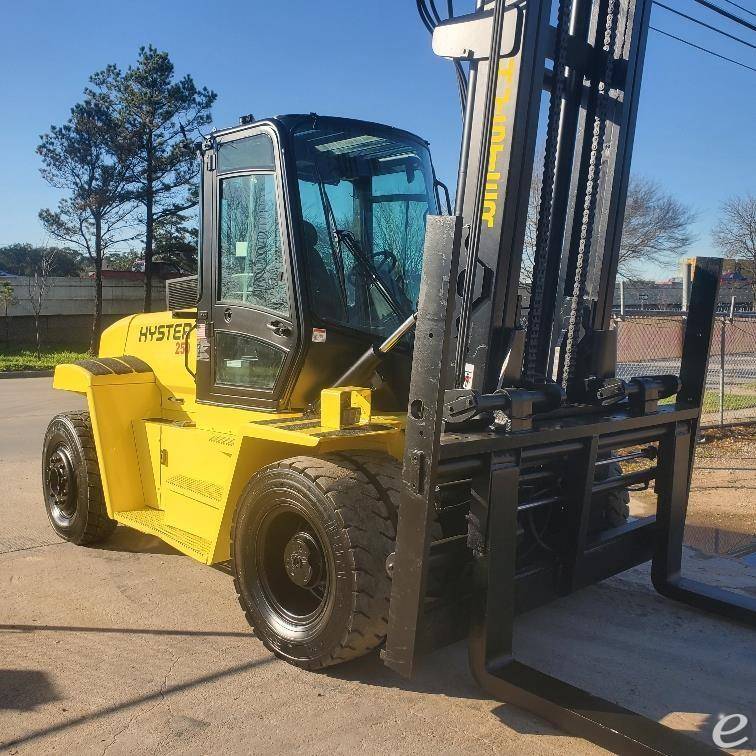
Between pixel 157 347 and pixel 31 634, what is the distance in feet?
7.51

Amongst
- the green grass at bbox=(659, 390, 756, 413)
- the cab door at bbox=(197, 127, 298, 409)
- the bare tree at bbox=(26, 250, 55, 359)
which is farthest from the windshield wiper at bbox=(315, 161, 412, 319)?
the bare tree at bbox=(26, 250, 55, 359)

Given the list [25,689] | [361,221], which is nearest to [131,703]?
[25,689]

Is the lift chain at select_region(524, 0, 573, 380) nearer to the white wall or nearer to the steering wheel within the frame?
the steering wheel

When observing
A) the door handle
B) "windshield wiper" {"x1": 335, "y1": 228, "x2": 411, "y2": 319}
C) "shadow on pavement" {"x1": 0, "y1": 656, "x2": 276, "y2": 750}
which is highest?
"windshield wiper" {"x1": 335, "y1": 228, "x2": 411, "y2": 319}

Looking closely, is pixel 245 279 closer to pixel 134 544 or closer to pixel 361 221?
pixel 361 221

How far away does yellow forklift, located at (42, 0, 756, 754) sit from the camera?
11.5ft

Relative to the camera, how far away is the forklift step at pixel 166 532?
4.70 meters

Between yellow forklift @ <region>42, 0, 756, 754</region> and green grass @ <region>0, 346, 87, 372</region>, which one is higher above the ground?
yellow forklift @ <region>42, 0, 756, 754</region>

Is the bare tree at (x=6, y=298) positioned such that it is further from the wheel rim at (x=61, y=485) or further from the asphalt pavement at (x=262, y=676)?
the asphalt pavement at (x=262, y=676)

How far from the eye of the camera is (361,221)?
4758 mm

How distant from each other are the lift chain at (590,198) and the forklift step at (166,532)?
7.70ft

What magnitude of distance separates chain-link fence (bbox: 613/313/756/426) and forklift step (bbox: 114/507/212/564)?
247 inches

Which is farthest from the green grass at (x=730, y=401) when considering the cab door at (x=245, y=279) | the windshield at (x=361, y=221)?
the cab door at (x=245, y=279)
